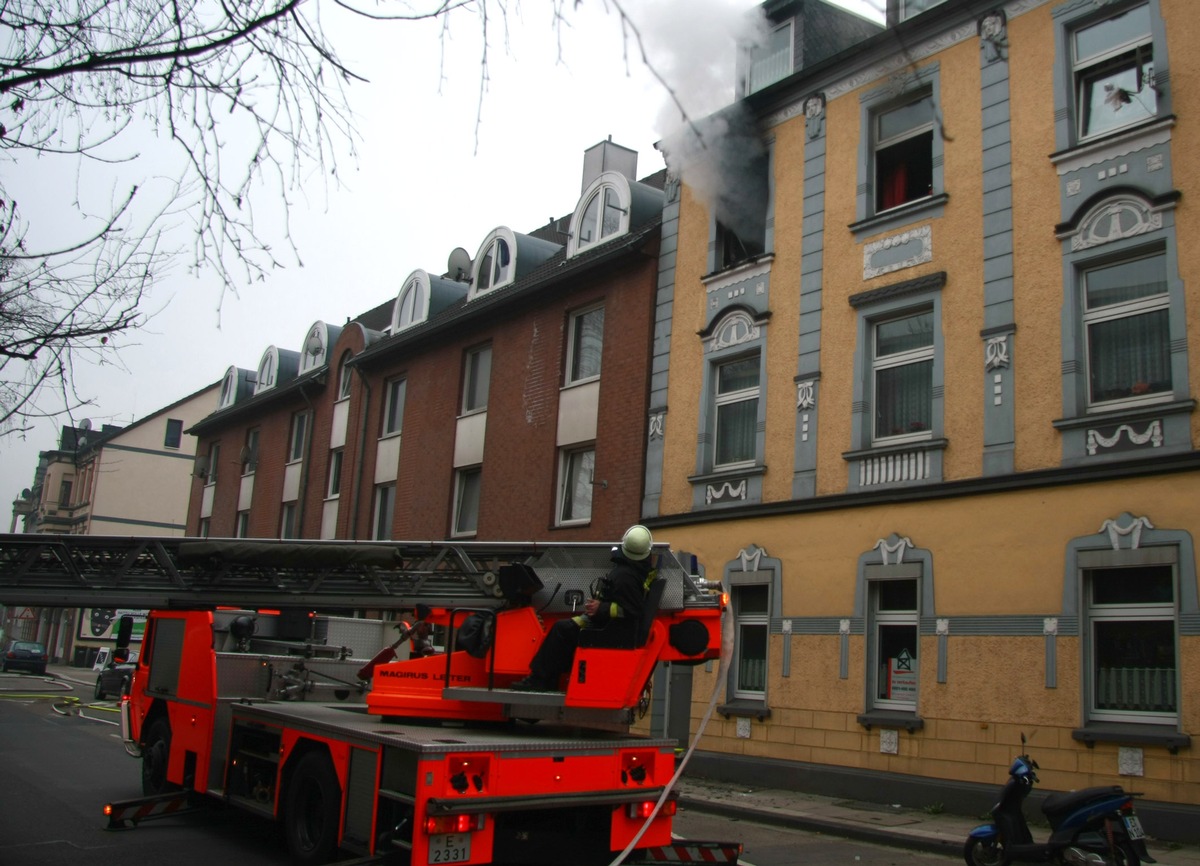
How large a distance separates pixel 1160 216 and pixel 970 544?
4.28 metres

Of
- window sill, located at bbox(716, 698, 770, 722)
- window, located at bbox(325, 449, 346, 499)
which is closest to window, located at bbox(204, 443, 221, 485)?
window, located at bbox(325, 449, 346, 499)

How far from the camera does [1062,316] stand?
12961 millimetres

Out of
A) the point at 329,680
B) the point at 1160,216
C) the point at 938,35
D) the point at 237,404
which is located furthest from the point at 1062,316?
the point at 237,404

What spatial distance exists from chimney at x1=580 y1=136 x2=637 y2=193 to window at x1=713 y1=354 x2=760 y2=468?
1093cm

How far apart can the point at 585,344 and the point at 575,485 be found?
9.04 ft

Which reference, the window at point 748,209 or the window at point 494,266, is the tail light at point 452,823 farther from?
the window at point 494,266

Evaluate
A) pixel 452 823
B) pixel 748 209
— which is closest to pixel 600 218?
pixel 748 209

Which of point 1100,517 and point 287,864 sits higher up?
point 1100,517

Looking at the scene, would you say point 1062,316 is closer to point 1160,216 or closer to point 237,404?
point 1160,216

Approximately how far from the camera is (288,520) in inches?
1288

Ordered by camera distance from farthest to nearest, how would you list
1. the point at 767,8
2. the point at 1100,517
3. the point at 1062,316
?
the point at 767,8 → the point at 1062,316 → the point at 1100,517

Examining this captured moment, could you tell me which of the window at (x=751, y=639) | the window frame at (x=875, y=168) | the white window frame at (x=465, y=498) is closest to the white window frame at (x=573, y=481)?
the white window frame at (x=465, y=498)

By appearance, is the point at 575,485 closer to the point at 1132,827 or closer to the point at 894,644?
the point at 894,644

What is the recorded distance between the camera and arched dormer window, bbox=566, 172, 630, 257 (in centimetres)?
2125
